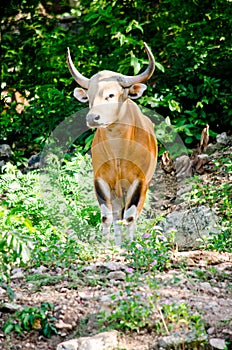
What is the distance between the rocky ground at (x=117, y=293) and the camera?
159 inches

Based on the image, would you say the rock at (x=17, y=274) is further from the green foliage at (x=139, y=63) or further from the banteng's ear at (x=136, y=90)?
the green foliage at (x=139, y=63)

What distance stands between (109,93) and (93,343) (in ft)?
7.18

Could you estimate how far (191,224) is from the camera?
7.16 m

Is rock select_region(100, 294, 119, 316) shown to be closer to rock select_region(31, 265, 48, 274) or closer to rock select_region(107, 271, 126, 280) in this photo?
rock select_region(107, 271, 126, 280)

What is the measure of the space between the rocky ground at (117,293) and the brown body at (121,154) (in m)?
0.44

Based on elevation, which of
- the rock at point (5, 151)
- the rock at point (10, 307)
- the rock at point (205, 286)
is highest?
the rock at point (10, 307)

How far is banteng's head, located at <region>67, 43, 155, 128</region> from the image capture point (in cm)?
533

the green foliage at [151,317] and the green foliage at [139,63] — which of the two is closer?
the green foliage at [151,317]

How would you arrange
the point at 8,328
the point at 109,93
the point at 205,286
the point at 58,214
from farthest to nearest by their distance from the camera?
1. the point at 58,214
2. the point at 109,93
3. the point at 205,286
4. the point at 8,328

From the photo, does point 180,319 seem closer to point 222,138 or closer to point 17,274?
point 17,274

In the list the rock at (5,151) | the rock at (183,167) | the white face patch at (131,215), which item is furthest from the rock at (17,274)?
the rock at (5,151)

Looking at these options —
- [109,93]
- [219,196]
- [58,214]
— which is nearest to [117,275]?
[109,93]

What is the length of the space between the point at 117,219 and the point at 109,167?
0.47 meters

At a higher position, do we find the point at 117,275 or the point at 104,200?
the point at 104,200
